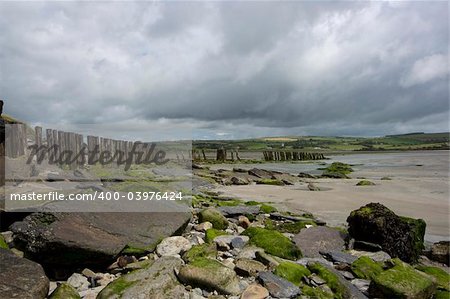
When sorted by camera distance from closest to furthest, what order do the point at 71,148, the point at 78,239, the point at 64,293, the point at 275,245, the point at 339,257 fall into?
the point at 64,293, the point at 78,239, the point at 275,245, the point at 339,257, the point at 71,148

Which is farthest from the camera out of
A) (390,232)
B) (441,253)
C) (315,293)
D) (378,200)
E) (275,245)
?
(378,200)

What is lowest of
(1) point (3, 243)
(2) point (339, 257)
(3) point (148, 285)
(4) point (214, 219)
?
(2) point (339, 257)

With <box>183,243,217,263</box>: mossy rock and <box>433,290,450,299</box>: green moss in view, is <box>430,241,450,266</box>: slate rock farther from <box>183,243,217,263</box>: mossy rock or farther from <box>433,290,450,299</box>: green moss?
<box>183,243,217,263</box>: mossy rock

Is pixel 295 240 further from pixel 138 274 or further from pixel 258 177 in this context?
→ pixel 258 177

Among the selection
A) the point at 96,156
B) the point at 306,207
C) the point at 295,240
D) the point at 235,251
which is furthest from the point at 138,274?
the point at 96,156

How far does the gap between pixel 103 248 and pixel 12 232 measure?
1.92 m

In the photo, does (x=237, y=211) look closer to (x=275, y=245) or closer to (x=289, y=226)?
(x=289, y=226)

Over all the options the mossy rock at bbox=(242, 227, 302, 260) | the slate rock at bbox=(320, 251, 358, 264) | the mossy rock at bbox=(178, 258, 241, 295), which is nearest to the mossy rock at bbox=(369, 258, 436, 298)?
the slate rock at bbox=(320, 251, 358, 264)

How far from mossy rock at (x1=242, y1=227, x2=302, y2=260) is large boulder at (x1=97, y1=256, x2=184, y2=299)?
7.67ft

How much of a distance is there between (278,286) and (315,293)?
2.29ft

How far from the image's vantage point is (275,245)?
7352mm

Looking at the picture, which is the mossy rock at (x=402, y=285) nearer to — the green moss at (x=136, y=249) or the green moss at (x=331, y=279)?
the green moss at (x=331, y=279)

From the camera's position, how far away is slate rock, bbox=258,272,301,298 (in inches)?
213

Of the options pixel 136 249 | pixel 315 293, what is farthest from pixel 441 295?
pixel 136 249
